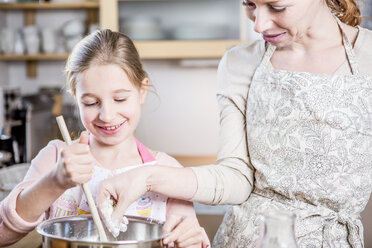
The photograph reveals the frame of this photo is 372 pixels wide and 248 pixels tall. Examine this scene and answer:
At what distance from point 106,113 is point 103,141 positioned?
0.36 ft

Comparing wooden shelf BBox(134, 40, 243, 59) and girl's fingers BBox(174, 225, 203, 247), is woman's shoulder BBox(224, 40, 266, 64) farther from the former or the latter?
wooden shelf BBox(134, 40, 243, 59)

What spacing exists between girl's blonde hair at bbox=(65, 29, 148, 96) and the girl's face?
0.06 ft

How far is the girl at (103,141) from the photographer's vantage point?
1128mm

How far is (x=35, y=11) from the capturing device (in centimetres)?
452

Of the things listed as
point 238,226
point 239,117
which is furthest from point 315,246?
point 239,117

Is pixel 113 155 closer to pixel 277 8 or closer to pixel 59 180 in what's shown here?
pixel 59 180

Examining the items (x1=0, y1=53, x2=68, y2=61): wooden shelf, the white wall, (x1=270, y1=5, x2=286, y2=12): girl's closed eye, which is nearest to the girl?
(x1=270, y1=5, x2=286, y2=12): girl's closed eye

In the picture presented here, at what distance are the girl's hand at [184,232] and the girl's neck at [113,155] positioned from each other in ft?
1.05

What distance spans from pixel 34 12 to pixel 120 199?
12.3ft

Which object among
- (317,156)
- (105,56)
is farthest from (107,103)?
(317,156)

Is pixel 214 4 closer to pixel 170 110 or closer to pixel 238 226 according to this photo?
pixel 170 110

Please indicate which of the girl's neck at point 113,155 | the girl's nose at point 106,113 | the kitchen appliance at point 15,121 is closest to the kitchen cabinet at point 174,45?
the kitchen appliance at point 15,121

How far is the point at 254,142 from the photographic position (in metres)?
1.43

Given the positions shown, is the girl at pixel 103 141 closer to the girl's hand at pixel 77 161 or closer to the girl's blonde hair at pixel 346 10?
the girl's hand at pixel 77 161
